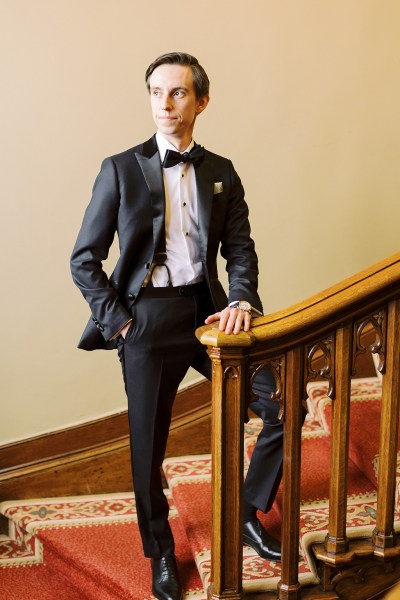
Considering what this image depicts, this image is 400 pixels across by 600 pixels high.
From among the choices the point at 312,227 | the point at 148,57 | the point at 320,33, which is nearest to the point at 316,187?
the point at 312,227

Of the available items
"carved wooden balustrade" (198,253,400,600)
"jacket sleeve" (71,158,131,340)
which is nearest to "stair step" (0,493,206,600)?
"carved wooden balustrade" (198,253,400,600)

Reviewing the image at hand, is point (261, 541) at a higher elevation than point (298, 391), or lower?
lower

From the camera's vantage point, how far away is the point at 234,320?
7.31 feet

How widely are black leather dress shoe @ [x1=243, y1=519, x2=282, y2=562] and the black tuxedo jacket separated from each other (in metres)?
0.77

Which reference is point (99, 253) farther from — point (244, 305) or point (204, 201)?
point (244, 305)

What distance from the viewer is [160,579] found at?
8.96 ft

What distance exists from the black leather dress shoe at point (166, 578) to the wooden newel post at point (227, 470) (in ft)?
1.29

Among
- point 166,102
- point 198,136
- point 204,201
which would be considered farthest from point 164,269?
point 198,136

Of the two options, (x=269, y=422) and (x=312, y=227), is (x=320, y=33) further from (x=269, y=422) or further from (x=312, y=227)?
(x=269, y=422)

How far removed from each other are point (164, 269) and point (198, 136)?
121cm

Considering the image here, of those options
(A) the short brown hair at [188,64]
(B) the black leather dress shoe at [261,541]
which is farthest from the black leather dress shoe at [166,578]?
(A) the short brown hair at [188,64]

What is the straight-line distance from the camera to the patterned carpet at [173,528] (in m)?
2.73

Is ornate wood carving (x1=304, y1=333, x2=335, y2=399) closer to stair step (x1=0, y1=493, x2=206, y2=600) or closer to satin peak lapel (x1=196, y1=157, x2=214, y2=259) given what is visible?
satin peak lapel (x1=196, y1=157, x2=214, y2=259)

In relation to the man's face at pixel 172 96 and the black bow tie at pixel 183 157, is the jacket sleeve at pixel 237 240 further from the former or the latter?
the man's face at pixel 172 96
